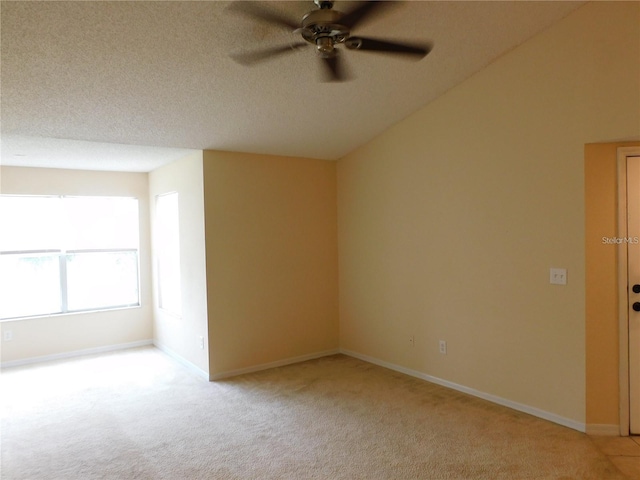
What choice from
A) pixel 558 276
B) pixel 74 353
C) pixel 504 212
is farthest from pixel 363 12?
pixel 74 353

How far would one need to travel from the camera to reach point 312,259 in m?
5.12

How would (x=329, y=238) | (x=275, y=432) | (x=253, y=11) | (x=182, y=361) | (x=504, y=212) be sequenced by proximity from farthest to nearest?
(x=329, y=238), (x=182, y=361), (x=504, y=212), (x=275, y=432), (x=253, y=11)

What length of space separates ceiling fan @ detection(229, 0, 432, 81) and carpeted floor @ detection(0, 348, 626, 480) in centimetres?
246

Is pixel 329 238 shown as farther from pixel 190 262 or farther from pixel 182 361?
pixel 182 361

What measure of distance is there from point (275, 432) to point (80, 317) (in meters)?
3.50

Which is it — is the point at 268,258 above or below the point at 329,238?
below

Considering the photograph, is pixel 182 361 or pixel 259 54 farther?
pixel 182 361

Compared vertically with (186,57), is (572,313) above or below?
below

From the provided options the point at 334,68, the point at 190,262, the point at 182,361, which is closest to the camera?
the point at 334,68

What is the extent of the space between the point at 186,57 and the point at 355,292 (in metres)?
3.17

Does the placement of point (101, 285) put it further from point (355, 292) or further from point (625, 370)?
point (625, 370)

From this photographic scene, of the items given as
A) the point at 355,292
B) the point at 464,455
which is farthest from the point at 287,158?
the point at 464,455

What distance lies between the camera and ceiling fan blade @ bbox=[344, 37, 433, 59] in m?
2.30

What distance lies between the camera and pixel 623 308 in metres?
3.12
